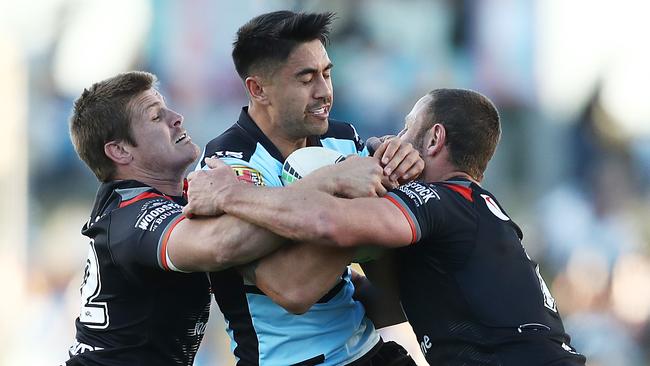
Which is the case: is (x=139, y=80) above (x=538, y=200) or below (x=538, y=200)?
above

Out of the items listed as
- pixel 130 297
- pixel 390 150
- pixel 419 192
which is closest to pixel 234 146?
pixel 390 150

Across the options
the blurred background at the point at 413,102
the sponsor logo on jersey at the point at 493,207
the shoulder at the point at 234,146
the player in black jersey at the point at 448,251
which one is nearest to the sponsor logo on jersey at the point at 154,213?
the shoulder at the point at 234,146

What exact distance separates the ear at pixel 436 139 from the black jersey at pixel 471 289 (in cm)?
22

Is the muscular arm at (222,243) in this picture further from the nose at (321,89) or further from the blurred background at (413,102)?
the blurred background at (413,102)

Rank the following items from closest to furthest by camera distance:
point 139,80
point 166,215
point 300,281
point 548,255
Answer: point 300,281 < point 166,215 < point 139,80 < point 548,255

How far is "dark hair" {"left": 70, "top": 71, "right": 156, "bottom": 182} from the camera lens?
5578mm

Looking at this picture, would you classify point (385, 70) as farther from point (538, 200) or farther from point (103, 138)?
point (103, 138)

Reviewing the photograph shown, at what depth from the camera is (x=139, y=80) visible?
5.73 metres

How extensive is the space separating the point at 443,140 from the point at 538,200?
6.23 m

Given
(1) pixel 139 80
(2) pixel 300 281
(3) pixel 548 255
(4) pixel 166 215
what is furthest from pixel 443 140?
(3) pixel 548 255

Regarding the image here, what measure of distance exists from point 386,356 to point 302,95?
1.40 m

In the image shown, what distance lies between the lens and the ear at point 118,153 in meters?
5.57

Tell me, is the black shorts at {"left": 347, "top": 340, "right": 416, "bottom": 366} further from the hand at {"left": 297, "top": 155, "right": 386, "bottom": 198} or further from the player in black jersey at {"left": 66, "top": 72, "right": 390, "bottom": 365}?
the hand at {"left": 297, "top": 155, "right": 386, "bottom": 198}

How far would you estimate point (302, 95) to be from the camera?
5.37 meters
